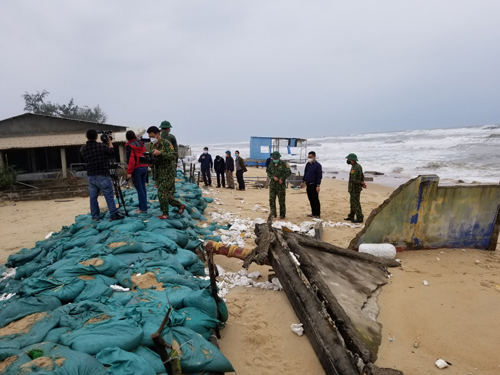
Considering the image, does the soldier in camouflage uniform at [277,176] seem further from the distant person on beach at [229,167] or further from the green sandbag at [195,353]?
the green sandbag at [195,353]

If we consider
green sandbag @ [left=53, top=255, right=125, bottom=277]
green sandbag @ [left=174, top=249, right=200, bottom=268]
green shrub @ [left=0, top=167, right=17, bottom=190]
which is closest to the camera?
green sandbag @ [left=53, top=255, right=125, bottom=277]

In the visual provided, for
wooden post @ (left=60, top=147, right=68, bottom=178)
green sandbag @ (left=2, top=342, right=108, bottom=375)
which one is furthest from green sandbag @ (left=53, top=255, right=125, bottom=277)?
wooden post @ (left=60, top=147, right=68, bottom=178)

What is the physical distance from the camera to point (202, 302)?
2477 millimetres

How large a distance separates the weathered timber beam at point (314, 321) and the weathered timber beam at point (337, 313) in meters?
0.06

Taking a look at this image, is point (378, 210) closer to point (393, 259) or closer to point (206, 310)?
point (393, 259)

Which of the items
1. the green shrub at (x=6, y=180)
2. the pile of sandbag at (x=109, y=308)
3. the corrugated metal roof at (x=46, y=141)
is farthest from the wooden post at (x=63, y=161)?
the pile of sandbag at (x=109, y=308)

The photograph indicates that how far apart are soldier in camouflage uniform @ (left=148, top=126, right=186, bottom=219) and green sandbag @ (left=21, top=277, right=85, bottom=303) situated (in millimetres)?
2129

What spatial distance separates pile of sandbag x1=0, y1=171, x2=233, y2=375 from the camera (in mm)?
1690

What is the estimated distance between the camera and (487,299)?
10.5 ft

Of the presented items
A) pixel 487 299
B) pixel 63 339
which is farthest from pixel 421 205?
pixel 63 339

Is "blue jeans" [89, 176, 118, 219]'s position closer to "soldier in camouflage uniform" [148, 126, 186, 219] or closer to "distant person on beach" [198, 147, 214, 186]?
"soldier in camouflage uniform" [148, 126, 186, 219]

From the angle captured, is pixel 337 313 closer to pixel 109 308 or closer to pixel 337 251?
pixel 337 251

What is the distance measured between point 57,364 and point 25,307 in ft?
3.05

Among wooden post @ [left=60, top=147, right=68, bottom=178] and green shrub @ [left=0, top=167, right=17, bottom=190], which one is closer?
green shrub @ [left=0, top=167, right=17, bottom=190]
